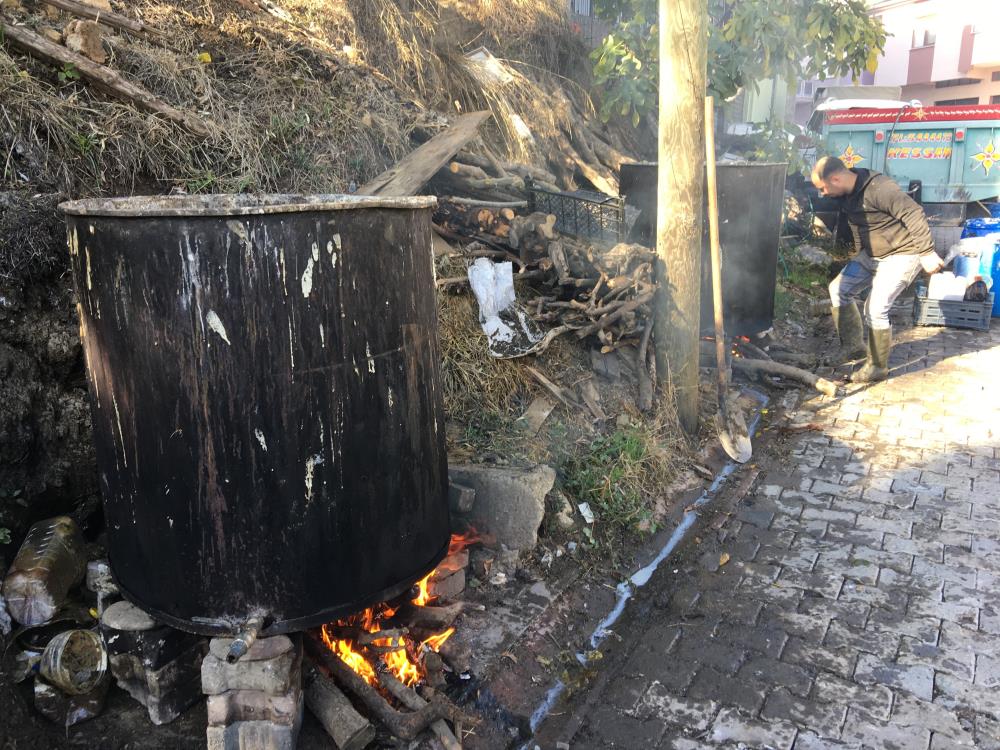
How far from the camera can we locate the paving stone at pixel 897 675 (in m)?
3.25

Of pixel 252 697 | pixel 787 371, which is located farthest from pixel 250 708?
pixel 787 371

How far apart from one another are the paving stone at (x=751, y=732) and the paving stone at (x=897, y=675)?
0.52 m

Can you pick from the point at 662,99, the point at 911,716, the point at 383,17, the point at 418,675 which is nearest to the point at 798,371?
the point at 662,99

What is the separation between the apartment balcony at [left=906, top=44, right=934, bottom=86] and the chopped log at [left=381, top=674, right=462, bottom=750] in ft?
107

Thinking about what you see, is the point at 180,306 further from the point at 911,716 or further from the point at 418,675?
the point at 911,716

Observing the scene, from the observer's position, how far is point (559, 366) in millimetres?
5461

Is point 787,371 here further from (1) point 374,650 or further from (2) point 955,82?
(2) point 955,82

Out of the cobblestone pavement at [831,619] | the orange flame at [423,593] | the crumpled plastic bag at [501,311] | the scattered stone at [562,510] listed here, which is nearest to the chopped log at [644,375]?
the crumpled plastic bag at [501,311]

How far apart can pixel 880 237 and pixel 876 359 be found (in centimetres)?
113

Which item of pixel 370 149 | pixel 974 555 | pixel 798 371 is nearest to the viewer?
pixel 974 555

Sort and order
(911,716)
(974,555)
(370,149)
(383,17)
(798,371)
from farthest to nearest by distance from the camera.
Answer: (383,17), (798,371), (370,149), (974,555), (911,716)

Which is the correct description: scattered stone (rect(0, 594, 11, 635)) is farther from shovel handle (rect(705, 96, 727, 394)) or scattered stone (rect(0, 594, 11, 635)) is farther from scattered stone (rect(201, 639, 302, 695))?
shovel handle (rect(705, 96, 727, 394))

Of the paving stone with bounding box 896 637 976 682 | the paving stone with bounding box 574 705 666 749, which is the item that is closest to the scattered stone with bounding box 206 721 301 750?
the paving stone with bounding box 574 705 666 749

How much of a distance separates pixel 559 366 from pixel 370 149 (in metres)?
2.48
